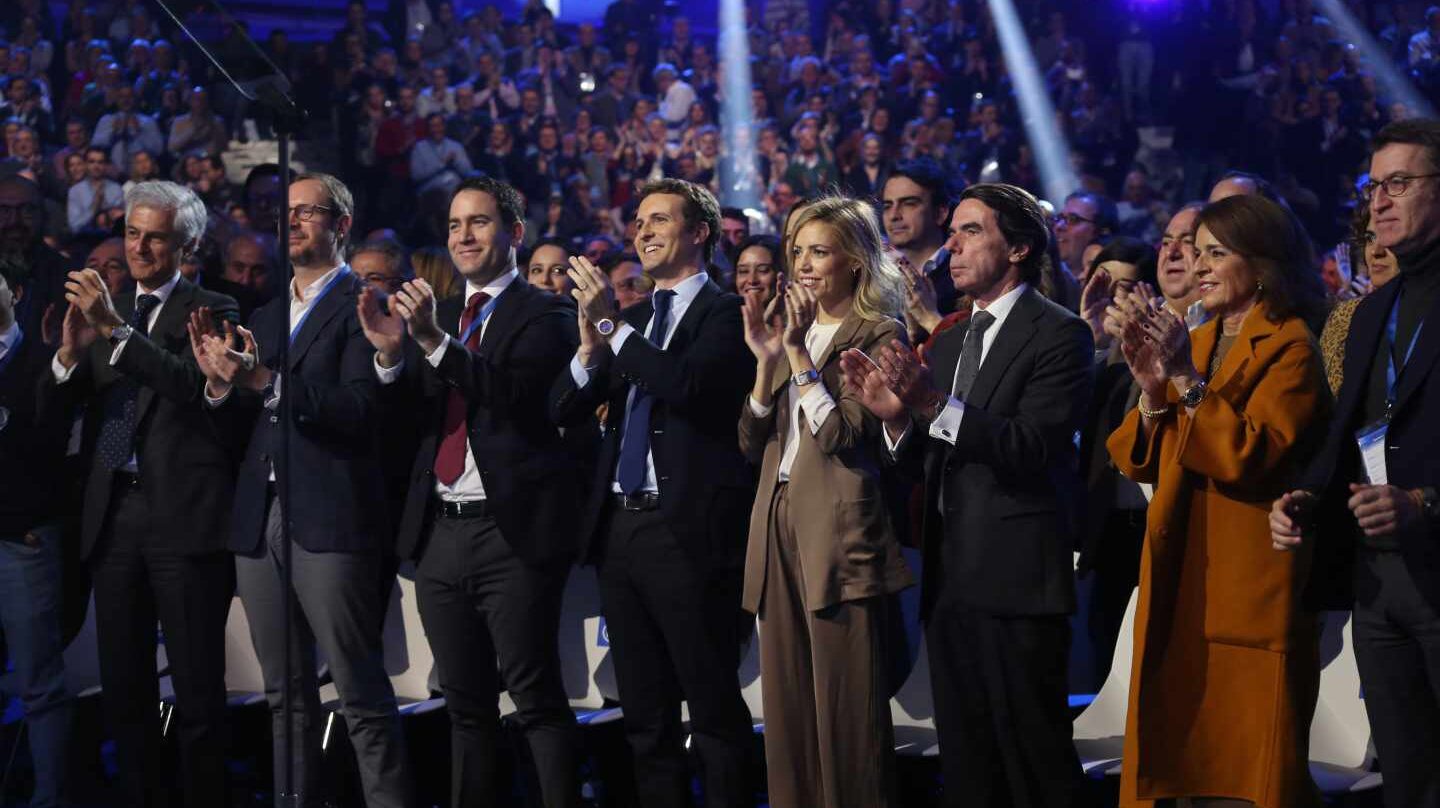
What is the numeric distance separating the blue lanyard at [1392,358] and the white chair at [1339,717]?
110 cm

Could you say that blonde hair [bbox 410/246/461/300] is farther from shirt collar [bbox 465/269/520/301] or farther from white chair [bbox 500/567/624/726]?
white chair [bbox 500/567/624/726]

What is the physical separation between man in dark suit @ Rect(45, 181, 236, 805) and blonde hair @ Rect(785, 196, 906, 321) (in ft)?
5.53

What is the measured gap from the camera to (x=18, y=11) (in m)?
14.7

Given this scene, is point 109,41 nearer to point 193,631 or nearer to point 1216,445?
point 193,631

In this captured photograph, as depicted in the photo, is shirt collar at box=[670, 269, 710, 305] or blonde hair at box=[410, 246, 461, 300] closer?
shirt collar at box=[670, 269, 710, 305]

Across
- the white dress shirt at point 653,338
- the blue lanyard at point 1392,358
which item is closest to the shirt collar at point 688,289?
the white dress shirt at point 653,338

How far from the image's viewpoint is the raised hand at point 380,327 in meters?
4.39

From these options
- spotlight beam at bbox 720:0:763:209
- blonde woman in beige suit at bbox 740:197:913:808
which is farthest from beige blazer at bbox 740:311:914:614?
spotlight beam at bbox 720:0:763:209

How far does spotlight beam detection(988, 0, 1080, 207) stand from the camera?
522 inches

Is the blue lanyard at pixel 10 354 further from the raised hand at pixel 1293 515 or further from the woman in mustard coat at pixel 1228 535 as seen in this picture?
the raised hand at pixel 1293 515

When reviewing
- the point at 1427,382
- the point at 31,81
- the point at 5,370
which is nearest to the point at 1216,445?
the point at 1427,382

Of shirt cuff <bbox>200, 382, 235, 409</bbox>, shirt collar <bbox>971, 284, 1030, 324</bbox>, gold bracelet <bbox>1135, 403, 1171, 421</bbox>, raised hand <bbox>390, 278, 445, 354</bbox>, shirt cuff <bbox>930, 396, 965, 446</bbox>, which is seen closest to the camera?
gold bracelet <bbox>1135, 403, 1171, 421</bbox>

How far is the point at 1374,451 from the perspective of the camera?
321 centimetres

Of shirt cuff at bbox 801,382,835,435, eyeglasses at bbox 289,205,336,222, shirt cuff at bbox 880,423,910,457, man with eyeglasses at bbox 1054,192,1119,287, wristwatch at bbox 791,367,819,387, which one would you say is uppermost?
man with eyeglasses at bbox 1054,192,1119,287
